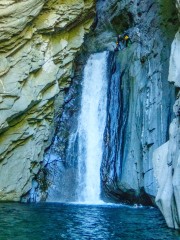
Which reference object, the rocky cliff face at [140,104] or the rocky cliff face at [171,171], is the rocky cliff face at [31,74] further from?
the rocky cliff face at [171,171]

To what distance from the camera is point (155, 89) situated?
18312 millimetres

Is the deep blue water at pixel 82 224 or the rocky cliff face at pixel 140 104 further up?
the rocky cliff face at pixel 140 104

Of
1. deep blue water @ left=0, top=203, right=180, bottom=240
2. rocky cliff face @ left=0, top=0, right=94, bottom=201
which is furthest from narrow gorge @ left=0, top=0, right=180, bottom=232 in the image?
deep blue water @ left=0, top=203, right=180, bottom=240

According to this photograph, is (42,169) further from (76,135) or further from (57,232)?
(57,232)

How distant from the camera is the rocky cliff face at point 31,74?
1723cm

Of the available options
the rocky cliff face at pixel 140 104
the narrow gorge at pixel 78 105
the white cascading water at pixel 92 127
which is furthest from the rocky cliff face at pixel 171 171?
the white cascading water at pixel 92 127

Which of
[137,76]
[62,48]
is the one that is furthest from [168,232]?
[62,48]

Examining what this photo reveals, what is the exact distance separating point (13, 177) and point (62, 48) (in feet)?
22.6

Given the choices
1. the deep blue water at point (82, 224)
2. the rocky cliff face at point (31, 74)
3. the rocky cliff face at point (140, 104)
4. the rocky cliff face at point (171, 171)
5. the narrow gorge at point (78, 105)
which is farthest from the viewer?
the rocky cliff face at point (140, 104)

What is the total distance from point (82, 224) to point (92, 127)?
992 centimetres

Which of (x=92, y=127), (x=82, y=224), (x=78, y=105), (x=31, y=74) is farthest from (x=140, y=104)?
(x=82, y=224)

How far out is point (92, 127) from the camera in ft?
70.3

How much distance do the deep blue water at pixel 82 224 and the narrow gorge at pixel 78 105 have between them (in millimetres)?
2915

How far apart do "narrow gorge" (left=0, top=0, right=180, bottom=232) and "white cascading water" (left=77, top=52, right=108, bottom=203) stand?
0.18 feet
